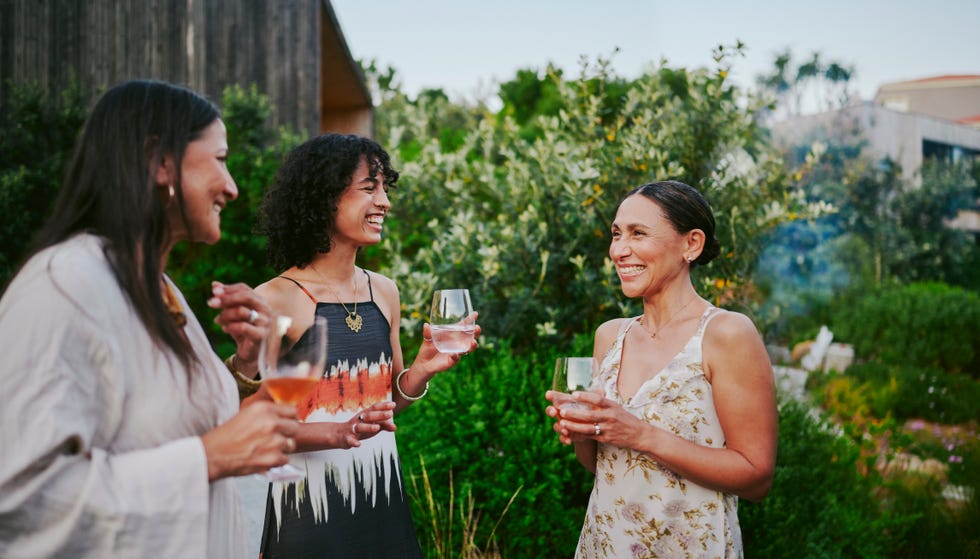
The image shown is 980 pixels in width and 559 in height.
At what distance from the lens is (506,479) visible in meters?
3.64

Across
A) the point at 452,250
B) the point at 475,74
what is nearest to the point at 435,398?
the point at 452,250

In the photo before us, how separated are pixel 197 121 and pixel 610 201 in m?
3.85

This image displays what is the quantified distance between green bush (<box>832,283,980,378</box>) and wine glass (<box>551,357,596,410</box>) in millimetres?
10001

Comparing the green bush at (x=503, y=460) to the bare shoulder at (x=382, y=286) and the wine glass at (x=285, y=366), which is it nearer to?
the bare shoulder at (x=382, y=286)

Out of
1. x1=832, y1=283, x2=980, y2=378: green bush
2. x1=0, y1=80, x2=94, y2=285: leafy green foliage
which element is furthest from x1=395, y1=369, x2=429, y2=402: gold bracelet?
x1=832, y1=283, x2=980, y2=378: green bush

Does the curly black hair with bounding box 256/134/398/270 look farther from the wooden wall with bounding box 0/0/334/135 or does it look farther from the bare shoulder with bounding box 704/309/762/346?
the wooden wall with bounding box 0/0/334/135

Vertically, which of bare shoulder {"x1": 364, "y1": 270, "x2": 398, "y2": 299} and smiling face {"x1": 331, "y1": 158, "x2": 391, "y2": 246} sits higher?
smiling face {"x1": 331, "y1": 158, "x2": 391, "y2": 246}

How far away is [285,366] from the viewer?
1.44m

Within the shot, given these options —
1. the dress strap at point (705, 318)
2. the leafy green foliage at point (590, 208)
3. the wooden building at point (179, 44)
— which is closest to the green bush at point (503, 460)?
the leafy green foliage at point (590, 208)

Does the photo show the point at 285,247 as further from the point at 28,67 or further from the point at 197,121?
the point at 28,67

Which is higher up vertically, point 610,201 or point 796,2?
point 796,2

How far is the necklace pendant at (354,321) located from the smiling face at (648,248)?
3.06ft

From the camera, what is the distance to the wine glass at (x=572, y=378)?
1.95m

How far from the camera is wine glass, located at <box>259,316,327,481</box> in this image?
144 cm
